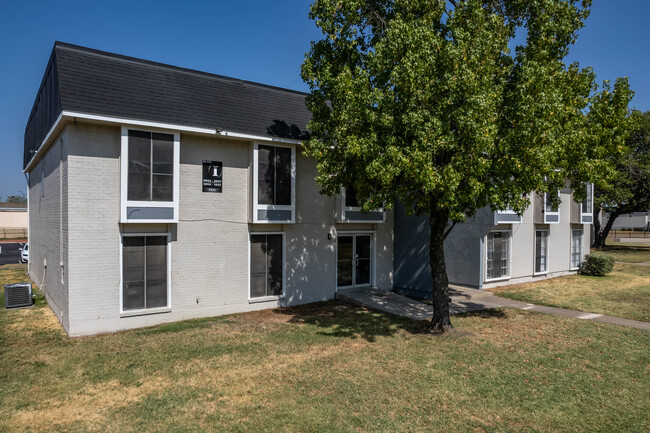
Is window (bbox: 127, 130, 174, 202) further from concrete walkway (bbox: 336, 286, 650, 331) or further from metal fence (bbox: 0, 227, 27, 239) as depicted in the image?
metal fence (bbox: 0, 227, 27, 239)

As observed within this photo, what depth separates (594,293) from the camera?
1745 centimetres

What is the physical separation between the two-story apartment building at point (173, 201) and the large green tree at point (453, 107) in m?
2.86

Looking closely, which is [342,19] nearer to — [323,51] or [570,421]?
[323,51]

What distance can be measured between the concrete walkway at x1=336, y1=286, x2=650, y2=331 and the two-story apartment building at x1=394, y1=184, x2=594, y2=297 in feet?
3.64

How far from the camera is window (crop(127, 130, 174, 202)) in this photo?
36.4ft

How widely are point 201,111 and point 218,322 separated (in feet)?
20.2

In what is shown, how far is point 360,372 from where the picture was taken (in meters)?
8.24

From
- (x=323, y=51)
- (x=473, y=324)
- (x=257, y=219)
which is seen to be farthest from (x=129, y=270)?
(x=473, y=324)

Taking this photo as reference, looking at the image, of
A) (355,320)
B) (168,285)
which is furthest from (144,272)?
(355,320)

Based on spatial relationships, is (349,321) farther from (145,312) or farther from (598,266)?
(598,266)

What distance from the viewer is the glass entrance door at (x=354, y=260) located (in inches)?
617

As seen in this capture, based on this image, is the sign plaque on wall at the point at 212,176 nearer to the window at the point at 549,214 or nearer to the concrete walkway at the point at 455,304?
the concrete walkway at the point at 455,304

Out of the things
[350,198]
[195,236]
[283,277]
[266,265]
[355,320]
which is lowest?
[355,320]

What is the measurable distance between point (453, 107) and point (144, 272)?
9012 mm
